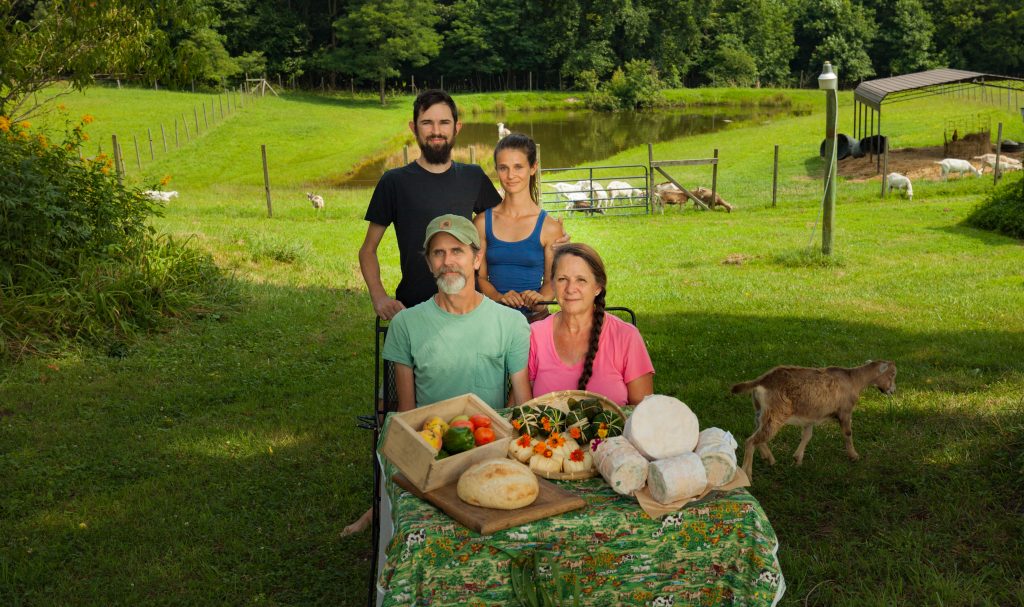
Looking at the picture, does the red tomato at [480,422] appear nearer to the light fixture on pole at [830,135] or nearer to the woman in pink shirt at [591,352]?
the woman in pink shirt at [591,352]

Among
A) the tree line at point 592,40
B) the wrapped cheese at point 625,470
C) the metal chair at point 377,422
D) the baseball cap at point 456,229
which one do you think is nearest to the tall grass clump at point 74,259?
the metal chair at point 377,422

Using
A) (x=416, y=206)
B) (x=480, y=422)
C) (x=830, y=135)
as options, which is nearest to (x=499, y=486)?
(x=480, y=422)

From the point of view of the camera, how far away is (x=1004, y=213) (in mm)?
15664

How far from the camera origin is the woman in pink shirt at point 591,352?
427cm

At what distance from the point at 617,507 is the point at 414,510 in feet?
2.24

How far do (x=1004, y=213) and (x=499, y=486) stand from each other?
15.6 m

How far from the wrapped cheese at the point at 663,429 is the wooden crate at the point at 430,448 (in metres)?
0.51

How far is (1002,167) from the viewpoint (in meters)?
24.5

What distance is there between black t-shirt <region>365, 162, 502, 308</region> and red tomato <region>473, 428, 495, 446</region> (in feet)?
6.54

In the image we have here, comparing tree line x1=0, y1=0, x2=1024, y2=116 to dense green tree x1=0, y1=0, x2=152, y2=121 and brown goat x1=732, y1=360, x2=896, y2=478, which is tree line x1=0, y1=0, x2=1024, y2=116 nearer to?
dense green tree x1=0, y1=0, x2=152, y2=121

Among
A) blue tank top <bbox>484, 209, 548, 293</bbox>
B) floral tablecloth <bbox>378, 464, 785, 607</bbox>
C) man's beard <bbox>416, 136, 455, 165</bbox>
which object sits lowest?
floral tablecloth <bbox>378, 464, 785, 607</bbox>

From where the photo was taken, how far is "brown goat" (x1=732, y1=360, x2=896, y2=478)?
17.6 feet

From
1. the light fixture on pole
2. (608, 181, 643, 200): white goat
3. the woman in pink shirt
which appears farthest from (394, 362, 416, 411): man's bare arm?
(608, 181, 643, 200): white goat

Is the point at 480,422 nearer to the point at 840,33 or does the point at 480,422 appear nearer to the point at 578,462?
the point at 578,462
